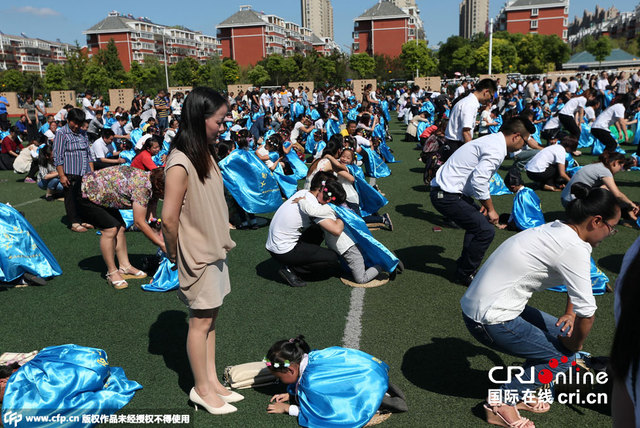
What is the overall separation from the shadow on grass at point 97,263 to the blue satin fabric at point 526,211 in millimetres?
5369

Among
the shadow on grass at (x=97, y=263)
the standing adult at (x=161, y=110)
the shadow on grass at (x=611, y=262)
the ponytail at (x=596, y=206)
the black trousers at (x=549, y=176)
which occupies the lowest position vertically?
the shadow on grass at (x=611, y=262)

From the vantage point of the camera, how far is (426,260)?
21.1 feet

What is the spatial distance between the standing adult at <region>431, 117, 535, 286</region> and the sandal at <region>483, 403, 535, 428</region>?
2.23 metres

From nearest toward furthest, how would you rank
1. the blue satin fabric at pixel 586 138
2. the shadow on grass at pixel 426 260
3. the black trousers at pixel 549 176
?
the shadow on grass at pixel 426 260
the black trousers at pixel 549 176
the blue satin fabric at pixel 586 138

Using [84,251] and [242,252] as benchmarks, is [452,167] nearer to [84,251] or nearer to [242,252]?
[242,252]

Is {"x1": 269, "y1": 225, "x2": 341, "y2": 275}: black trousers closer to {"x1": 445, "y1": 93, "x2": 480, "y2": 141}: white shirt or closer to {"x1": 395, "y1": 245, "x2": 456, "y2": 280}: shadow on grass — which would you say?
{"x1": 395, "y1": 245, "x2": 456, "y2": 280}: shadow on grass

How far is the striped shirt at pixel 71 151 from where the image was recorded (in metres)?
7.20

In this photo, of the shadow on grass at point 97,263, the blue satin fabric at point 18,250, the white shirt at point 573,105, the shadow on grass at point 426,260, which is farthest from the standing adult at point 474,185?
the white shirt at point 573,105

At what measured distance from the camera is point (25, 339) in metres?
4.60

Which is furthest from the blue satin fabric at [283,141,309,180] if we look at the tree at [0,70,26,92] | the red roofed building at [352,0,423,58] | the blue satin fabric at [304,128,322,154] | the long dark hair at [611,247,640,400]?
the red roofed building at [352,0,423,58]

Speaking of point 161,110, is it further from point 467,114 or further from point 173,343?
point 173,343

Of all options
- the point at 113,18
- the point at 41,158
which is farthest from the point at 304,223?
the point at 113,18

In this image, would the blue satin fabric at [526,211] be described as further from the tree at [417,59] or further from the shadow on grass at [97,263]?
the tree at [417,59]

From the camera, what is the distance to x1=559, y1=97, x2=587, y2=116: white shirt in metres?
12.9
